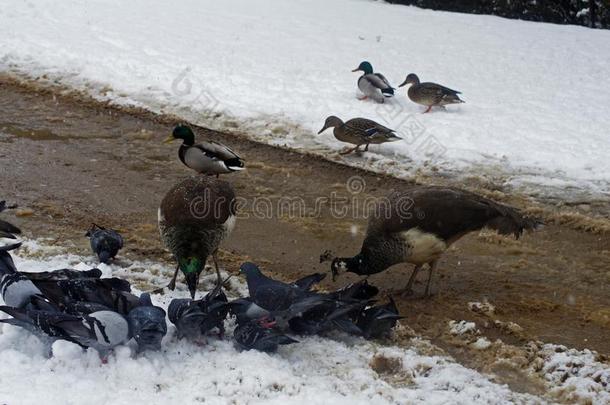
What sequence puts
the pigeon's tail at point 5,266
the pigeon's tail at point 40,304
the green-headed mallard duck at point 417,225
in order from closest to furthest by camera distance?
the pigeon's tail at point 40,304 < the pigeon's tail at point 5,266 < the green-headed mallard duck at point 417,225

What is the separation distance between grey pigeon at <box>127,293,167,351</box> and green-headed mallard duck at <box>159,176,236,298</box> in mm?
601

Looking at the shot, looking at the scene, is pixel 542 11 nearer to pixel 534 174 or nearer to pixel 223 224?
pixel 534 174

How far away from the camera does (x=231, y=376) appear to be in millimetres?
4387

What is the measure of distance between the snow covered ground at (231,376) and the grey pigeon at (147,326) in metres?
0.08

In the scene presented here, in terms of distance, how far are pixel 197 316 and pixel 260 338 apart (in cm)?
39

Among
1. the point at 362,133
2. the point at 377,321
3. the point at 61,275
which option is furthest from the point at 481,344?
the point at 362,133

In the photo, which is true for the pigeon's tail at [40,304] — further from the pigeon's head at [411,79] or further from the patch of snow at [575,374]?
the pigeon's head at [411,79]

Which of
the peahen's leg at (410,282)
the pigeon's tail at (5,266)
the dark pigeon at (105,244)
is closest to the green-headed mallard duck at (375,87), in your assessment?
the peahen's leg at (410,282)

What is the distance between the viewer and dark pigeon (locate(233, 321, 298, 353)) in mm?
4621

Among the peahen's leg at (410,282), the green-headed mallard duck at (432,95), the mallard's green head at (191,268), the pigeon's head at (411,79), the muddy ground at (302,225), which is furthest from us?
the pigeon's head at (411,79)

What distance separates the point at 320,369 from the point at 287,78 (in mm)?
7591

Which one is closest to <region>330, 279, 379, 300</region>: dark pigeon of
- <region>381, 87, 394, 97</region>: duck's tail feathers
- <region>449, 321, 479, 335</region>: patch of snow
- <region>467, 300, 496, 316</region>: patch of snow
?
<region>449, 321, 479, 335</region>: patch of snow

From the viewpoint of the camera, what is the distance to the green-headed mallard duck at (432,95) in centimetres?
1049

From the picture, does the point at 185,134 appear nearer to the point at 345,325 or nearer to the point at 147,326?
the point at 345,325
